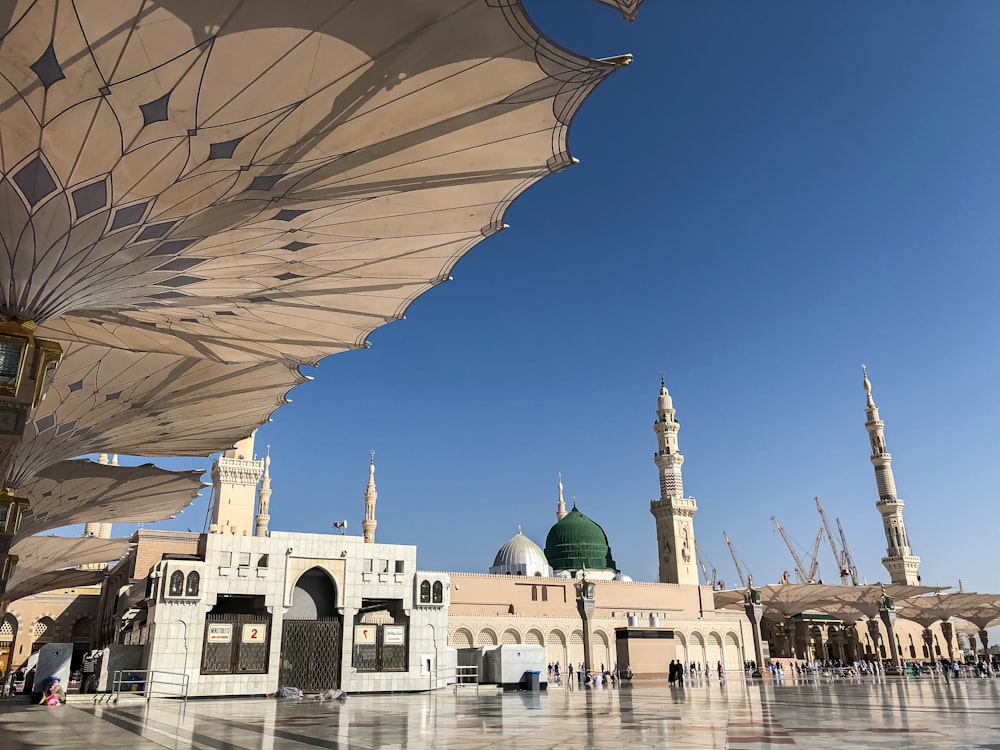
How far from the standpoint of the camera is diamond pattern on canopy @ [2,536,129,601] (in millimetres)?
29578

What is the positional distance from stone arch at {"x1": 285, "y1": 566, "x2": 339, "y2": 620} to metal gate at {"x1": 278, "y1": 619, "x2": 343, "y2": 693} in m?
1.17

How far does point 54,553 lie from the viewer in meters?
31.0

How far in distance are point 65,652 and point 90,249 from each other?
15533mm

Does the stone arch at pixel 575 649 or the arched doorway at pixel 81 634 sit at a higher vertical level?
the arched doorway at pixel 81 634

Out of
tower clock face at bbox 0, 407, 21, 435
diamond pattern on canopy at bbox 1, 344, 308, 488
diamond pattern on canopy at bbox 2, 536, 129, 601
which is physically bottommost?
tower clock face at bbox 0, 407, 21, 435

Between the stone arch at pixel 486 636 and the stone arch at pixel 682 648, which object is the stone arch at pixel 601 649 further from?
the stone arch at pixel 486 636

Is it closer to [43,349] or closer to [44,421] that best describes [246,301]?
[43,349]

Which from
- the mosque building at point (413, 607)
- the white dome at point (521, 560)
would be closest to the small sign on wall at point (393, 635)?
the mosque building at point (413, 607)

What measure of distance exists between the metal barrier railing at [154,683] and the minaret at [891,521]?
57.7m

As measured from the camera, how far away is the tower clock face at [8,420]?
9438mm

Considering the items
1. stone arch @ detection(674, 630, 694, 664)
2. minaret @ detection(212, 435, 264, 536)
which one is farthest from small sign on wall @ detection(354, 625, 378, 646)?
minaret @ detection(212, 435, 264, 536)

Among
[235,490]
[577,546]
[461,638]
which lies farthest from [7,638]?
[577,546]

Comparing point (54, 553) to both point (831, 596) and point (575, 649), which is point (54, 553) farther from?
point (831, 596)

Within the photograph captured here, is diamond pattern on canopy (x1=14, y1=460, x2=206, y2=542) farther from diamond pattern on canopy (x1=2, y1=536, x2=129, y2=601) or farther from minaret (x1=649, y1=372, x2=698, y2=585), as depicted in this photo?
minaret (x1=649, y1=372, x2=698, y2=585)
